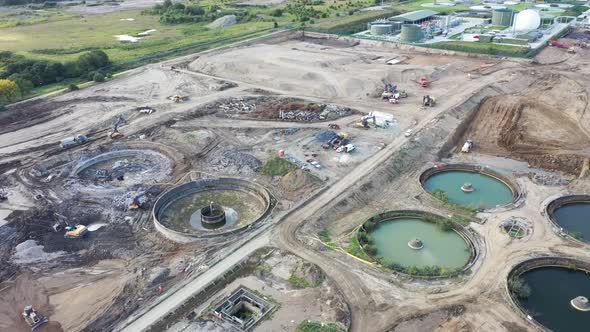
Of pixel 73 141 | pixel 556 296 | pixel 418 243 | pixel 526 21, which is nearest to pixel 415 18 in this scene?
pixel 526 21

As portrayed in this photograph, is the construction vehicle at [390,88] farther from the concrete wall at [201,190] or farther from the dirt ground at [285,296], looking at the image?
the dirt ground at [285,296]

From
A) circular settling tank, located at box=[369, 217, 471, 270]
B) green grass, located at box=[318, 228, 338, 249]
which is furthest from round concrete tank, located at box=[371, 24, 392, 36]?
green grass, located at box=[318, 228, 338, 249]

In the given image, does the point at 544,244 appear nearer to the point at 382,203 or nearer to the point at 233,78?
the point at 382,203

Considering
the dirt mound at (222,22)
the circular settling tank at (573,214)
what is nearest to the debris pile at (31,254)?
the circular settling tank at (573,214)

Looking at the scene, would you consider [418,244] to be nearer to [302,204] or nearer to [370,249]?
[370,249]

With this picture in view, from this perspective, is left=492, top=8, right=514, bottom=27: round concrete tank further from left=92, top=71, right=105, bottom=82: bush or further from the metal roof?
left=92, top=71, right=105, bottom=82: bush

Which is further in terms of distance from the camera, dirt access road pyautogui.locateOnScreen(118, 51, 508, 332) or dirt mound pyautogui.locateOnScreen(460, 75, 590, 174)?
dirt mound pyautogui.locateOnScreen(460, 75, 590, 174)
